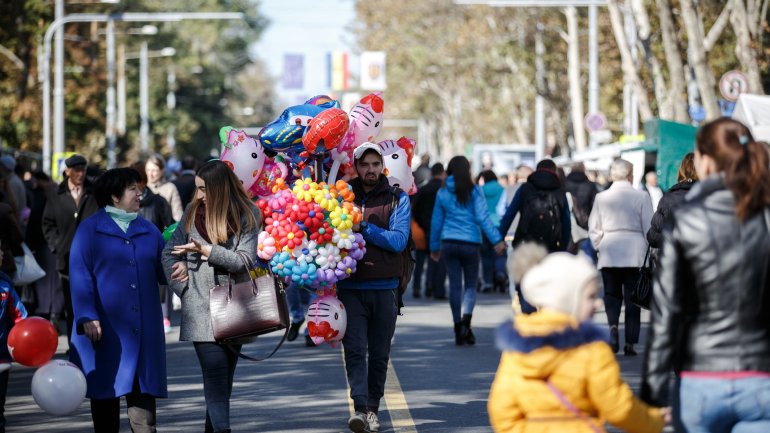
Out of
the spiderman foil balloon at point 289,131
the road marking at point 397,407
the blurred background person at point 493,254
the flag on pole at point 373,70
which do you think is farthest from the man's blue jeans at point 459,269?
the flag on pole at point 373,70

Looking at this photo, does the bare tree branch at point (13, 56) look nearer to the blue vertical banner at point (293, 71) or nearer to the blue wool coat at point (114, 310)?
the blue wool coat at point (114, 310)

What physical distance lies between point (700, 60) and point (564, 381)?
2076cm

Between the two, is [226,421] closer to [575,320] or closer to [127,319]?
[127,319]

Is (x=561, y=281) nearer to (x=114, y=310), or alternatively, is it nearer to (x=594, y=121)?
(x=114, y=310)

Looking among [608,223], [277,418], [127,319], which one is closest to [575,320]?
[127,319]

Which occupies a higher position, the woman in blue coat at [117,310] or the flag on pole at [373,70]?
the flag on pole at [373,70]

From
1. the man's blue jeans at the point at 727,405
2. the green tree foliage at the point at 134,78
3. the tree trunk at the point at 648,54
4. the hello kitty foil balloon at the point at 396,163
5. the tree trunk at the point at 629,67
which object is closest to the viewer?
the man's blue jeans at the point at 727,405

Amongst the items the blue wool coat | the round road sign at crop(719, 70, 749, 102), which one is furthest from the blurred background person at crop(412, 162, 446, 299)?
the blue wool coat

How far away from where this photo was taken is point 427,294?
20391 millimetres

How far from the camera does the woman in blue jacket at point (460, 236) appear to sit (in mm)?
13469

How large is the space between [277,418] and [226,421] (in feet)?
6.47

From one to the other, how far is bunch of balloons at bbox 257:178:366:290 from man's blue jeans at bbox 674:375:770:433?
353 centimetres

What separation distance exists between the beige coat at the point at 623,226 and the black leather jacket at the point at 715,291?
306 inches

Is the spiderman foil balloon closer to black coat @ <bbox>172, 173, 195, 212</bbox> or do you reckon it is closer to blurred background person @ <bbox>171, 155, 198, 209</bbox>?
blurred background person @ <bbox>171, 155, 198, 209</bbox>
